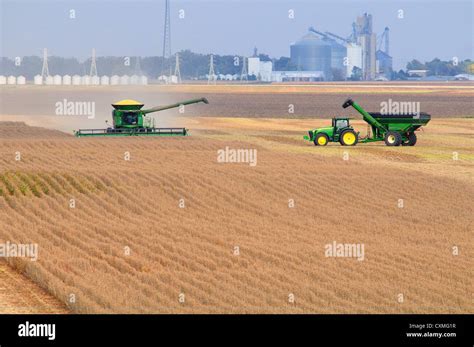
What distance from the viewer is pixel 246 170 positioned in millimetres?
41156

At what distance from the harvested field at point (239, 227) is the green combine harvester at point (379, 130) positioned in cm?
306

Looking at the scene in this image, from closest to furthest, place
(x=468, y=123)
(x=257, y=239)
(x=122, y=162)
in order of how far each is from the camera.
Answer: (x=257, y=239) < (x=122, y=162) < (x=468, y=123)

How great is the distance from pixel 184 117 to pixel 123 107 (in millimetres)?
28579

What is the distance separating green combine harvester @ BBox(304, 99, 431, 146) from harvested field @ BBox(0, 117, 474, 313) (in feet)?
10.0

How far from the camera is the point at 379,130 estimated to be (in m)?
55.7

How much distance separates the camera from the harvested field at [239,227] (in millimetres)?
20172

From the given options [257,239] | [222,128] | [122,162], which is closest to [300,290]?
[257,239]

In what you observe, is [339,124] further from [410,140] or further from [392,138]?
[410,140]

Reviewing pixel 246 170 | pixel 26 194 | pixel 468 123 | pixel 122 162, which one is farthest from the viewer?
pixel 468 123

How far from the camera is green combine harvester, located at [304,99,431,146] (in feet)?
179

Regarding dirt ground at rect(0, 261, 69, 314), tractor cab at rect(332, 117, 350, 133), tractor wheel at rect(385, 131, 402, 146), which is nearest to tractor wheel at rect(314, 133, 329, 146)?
tractor cab at rect(332, 117, 350, 133)

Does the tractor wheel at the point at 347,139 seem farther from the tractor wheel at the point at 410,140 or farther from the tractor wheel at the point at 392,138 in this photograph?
the tractor wheel at the point at 410,140

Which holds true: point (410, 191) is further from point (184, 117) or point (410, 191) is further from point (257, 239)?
point (184, 117)

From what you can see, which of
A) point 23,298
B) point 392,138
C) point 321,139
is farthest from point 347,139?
point 23,298
